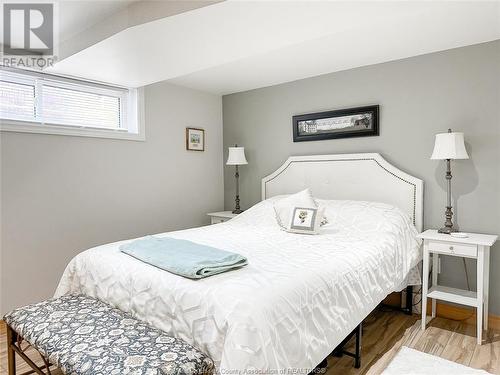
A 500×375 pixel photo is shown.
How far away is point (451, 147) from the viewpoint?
8.27ft

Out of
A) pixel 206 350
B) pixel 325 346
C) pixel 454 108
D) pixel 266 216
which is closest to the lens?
pixel 206 350

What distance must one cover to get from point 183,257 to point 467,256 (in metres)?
2.02

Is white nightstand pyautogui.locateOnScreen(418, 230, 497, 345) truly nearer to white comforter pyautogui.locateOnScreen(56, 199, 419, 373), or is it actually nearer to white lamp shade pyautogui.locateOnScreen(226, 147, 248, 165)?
white comforter pyautogui.locateOnScreen(56, 199, 419, 373)

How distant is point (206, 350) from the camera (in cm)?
141

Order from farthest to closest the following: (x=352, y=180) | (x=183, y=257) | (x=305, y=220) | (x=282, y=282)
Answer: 1. (x=352, y=180)
2. (x=305, y=220)
3. (x=183, y=257)
4. (x=282, y=282)

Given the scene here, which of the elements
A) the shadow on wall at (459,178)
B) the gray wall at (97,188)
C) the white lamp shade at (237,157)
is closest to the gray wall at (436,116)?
the shadow on wall at (459,178)

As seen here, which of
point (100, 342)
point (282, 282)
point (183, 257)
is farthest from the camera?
point (183, 257)

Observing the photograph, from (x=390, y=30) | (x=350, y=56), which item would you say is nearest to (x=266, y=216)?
(x=350, y=56)

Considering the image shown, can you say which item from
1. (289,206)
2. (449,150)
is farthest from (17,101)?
(449,150)

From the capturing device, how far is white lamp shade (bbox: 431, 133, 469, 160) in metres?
2.52

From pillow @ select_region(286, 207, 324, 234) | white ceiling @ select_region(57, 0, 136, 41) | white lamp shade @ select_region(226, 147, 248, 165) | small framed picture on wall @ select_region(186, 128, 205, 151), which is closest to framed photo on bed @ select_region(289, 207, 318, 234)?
pillow @ select_region(286, 207, 324, 234)

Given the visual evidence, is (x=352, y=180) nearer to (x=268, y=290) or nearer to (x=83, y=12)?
(x=268, y=290)

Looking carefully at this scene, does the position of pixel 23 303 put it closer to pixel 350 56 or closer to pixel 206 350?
pixel 206 350

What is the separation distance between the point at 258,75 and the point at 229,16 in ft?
5.56
